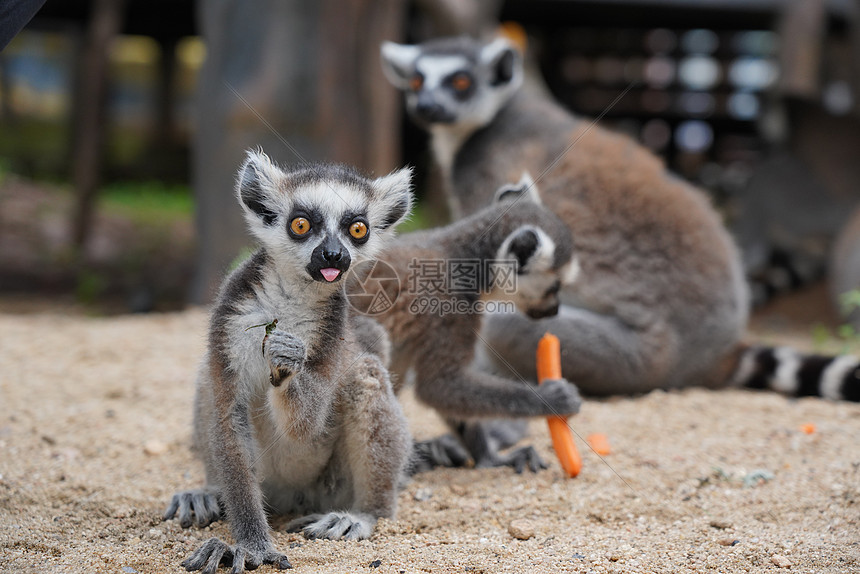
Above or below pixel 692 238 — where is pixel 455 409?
below

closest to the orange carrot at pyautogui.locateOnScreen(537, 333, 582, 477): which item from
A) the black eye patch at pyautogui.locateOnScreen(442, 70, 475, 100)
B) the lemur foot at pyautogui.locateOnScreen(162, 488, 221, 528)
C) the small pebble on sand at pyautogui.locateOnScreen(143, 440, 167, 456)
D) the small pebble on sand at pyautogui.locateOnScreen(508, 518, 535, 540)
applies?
the small pebble on sand at pyautogui.locateOnScreen(508, 518, 535, 540)

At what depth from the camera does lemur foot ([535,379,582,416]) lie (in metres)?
3.51

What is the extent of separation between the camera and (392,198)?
9.84 feet

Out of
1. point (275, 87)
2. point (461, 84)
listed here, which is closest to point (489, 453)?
point (461, 84)

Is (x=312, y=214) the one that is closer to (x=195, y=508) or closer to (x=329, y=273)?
(x=329, y=273)

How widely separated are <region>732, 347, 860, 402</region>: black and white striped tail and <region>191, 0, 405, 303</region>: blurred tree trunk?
3938mm

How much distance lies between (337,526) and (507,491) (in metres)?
0.89

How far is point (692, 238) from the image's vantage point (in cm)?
509

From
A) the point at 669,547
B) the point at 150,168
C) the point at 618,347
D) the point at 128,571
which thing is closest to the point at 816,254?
the point at 618,347

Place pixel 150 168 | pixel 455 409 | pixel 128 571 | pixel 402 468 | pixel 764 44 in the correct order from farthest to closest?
pixel 150 168 < pixel 764 44 < pixel 455 409 < pixel 402 468 < pixel 128 571

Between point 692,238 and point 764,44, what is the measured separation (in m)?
10.8

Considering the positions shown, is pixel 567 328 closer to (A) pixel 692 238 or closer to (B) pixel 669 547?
(A) pixel 692 238

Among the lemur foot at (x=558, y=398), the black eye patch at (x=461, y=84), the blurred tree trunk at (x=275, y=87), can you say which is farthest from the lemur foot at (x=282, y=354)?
the blurred tree trunk at (x=275, y=87)

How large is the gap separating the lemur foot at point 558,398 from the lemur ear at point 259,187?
1.49m
